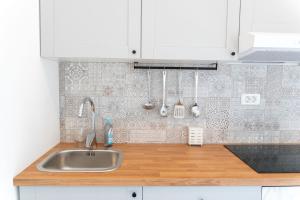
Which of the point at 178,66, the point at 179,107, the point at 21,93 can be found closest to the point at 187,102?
the point at 179,107

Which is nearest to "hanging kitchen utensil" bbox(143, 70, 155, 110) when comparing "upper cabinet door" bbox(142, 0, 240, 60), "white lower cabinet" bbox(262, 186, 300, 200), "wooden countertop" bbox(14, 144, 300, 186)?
"upper cabinet door" bbox(142, 0, 240, 60)

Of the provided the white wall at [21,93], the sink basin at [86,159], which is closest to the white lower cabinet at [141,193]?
the white wall at [21,93]

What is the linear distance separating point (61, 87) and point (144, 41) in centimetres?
73

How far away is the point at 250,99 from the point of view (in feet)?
5.57

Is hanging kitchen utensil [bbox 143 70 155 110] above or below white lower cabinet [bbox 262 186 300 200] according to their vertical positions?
above

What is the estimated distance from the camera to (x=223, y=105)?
1698 mm

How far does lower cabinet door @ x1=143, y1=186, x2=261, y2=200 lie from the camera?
1091 millimetres

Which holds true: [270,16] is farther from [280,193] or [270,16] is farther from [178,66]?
[280,193]

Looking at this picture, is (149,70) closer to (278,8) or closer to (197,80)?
(197,80)

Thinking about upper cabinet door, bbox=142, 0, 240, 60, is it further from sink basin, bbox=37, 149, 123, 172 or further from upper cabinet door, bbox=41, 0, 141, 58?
sink basin, bbox=37, 149, 123, 172

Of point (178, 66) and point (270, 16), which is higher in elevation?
point (270, 16)

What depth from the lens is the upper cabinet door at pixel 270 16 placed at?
4.43ft

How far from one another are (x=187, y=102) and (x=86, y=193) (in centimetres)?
94

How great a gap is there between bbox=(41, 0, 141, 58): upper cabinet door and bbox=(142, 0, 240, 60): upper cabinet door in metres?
0.10
